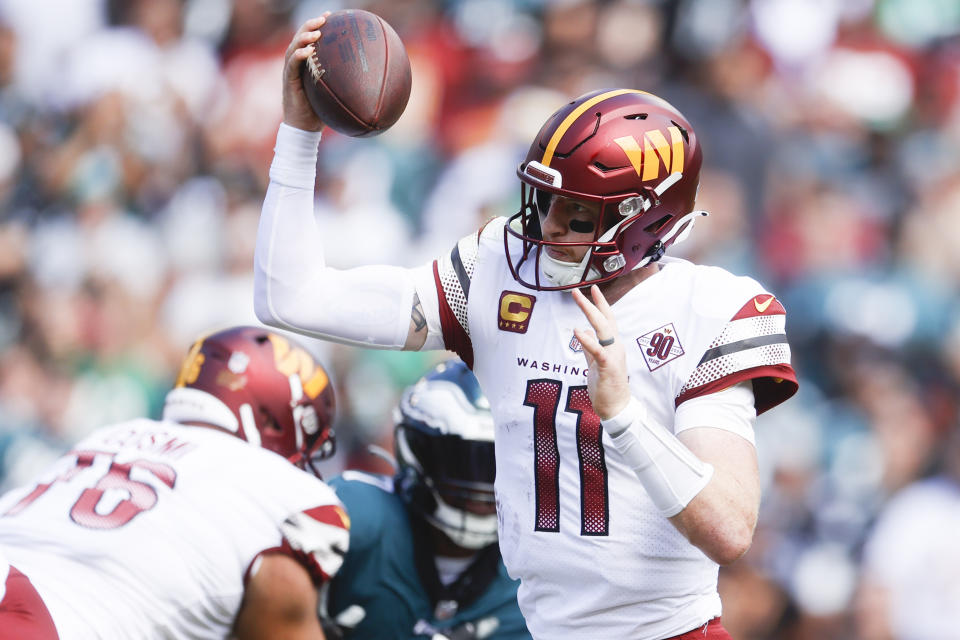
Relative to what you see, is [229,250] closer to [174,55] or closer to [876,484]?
[174,55]

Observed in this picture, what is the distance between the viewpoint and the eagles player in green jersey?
350 cm

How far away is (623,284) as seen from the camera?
8.45 feet

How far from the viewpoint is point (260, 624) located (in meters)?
3.06

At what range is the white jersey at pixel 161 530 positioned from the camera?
291 centimetres

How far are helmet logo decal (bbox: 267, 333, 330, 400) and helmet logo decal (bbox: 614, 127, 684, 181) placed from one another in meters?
1.43

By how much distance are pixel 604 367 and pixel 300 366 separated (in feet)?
5.21

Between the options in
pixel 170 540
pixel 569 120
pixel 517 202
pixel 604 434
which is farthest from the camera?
pixel 517 202

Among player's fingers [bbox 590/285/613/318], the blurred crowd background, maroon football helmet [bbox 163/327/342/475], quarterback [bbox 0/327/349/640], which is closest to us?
player's fingers [bbox 590/285/613/318]

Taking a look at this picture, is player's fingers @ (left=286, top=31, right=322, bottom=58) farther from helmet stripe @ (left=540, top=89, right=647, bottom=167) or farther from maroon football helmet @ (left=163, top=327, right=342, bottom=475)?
maroon football helmet @ (left=163, top=327, right=342, bottom=475)

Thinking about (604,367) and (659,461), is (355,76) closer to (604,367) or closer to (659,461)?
(604,367)

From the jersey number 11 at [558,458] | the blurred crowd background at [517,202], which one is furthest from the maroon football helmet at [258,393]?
the blurred crowd background at [517,202]

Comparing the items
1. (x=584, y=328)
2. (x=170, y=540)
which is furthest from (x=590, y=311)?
(x=170, y=540)

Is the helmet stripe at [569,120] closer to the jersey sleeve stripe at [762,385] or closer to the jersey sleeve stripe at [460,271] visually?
the jersey sleeve stripe at [460,271]

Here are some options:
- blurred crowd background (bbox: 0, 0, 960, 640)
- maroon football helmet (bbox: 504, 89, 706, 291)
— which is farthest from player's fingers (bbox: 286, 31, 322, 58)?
blurred crowd background (bbox: 0, 0, 960, 640)
